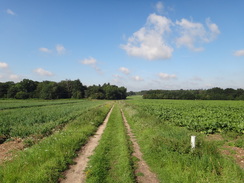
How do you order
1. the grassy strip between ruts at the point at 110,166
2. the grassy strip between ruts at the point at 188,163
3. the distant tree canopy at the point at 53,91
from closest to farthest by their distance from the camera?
the grassy strip between ruts at the point at 188,163 → the grassy strip between ruts at the point at 110,166 → the distant tree canopy at the point at 53,91

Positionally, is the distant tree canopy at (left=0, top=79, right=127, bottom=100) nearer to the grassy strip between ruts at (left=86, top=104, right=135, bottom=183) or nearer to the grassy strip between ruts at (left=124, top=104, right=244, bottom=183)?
the grassy strip between ruts at (left=86, top=104, right=135, bottom=183)

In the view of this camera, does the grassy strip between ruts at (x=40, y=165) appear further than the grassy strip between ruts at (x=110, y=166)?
No

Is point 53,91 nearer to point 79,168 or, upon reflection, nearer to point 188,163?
point 79,168

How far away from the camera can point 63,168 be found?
5715 mm

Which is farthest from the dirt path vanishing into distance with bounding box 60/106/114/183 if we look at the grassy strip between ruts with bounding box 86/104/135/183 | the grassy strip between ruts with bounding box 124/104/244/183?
the grassy strip between ruts with bounding box 124/104/244/183

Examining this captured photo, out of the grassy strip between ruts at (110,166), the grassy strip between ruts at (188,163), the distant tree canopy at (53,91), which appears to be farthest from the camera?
the distant tree canopy at (53,91)

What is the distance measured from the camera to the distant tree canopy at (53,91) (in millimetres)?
93562

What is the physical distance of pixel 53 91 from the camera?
95125 millimetres

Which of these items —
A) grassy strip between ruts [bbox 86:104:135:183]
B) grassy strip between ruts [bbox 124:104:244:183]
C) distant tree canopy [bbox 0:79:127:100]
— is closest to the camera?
grassy strip between ruts [bbox 124:104:244:183]

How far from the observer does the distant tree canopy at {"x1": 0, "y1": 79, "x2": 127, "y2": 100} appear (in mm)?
93562

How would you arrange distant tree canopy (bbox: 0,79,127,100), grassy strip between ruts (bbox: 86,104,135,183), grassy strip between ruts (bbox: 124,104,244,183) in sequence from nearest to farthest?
grassy strip between ruts (bbox: 124,104,244,183), grassy strip between ruts (bbox: 86,104,135,183), distant tree canopy (bbox: 0,79,127,100)

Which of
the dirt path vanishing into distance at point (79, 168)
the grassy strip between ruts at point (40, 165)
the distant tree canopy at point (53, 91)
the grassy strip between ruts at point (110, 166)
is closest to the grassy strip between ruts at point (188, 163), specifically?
the grassy strip between ruts at point (110, 166)

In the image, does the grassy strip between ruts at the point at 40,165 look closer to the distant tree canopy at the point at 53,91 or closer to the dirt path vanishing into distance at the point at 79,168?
the dirt path vanishing into distance at the point at 79,168

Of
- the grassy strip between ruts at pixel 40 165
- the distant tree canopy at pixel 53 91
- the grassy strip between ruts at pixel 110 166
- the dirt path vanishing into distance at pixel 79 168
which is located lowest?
the dirt path vanishing into distance at pixel 79 168
